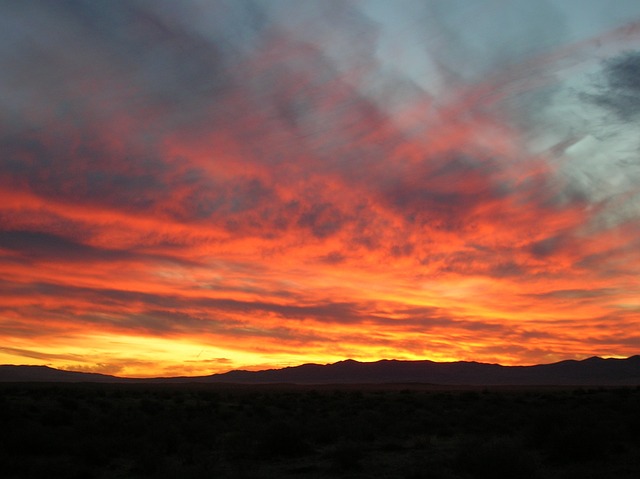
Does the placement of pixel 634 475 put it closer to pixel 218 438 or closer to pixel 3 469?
pixel 218 438

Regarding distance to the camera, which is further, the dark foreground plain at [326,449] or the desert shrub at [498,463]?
the dark foreground plain at [326,449]

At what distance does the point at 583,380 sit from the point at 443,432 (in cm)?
19380

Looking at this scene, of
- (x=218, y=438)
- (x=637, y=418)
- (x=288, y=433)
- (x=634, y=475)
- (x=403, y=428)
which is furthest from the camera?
(x=403, y=428)

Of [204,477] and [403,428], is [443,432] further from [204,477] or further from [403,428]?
[204,477]

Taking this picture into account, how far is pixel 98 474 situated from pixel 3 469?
9.34 ft

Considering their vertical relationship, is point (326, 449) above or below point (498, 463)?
below

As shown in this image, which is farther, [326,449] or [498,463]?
→ [326,449]

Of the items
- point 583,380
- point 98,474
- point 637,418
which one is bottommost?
point 98,474

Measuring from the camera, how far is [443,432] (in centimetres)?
2727

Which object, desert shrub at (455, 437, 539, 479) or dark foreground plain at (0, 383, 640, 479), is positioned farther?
dark foreground plain at (0, 383, 640, 479)

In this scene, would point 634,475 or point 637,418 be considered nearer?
point 634,475

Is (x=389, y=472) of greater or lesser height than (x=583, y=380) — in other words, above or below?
below

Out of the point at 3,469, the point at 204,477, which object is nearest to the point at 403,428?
the point at 204,477

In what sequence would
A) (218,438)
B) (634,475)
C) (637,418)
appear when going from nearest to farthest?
(634,475), (637,418), (218,438)
